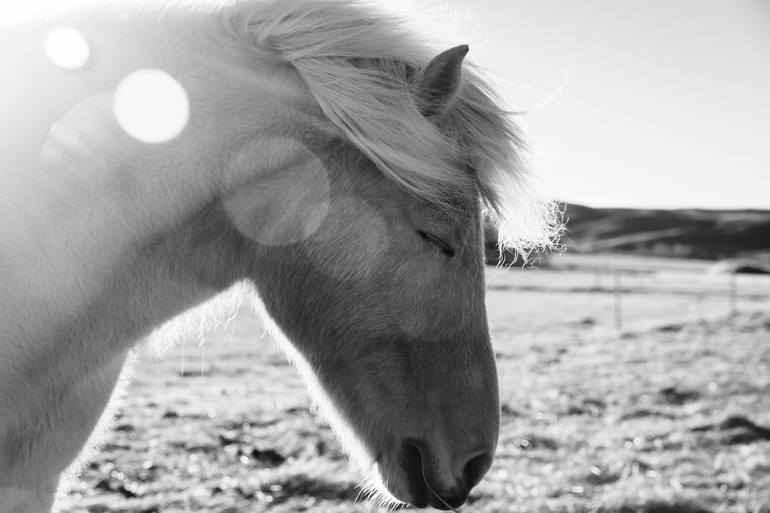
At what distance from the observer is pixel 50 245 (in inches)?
72.4

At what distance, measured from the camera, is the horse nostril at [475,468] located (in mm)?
2070

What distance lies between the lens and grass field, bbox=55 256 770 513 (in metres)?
4.79

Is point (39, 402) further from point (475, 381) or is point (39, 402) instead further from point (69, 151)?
point (475, 381)

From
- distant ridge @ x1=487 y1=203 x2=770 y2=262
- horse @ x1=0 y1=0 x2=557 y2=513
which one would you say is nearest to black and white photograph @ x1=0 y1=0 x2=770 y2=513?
horse @ x1=0 y1=0 x2=557 y2=513

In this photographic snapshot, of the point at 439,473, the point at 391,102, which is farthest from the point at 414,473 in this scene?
the point at 391,102

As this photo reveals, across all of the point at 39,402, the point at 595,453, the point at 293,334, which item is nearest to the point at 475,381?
the point at 293,334

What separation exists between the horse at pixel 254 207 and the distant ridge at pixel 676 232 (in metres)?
106

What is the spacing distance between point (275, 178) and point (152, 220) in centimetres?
38

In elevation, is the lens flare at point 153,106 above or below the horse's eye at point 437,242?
above

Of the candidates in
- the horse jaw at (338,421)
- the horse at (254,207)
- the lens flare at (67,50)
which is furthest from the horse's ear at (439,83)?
the lens flare at (67,50)

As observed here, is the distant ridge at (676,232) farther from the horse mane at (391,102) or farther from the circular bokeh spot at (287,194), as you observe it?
the circular bokeh spot at (287,194)

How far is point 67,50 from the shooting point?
1929 millimetres

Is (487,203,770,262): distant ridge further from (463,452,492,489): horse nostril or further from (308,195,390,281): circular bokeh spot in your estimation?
(308,195,390,281): circular bokeh spot

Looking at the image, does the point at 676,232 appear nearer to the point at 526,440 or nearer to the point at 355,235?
the point at 526,440
